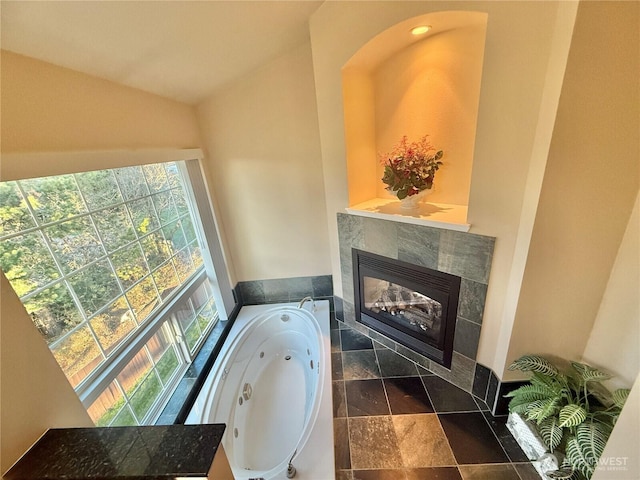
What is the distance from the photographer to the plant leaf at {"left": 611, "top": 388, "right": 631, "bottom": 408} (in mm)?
1242

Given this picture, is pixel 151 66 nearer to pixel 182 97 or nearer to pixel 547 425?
pixel 182 97

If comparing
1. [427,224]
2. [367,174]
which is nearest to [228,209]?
[367,174]

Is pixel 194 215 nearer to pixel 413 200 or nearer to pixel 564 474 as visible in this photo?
pixel 413 200

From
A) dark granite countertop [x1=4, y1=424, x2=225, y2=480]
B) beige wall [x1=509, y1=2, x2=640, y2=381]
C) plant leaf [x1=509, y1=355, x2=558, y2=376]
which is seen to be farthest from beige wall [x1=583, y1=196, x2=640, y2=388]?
dark granite countertop [x1=4, y1=424, x2=225, y2=480]

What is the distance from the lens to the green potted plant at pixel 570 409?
124 cm

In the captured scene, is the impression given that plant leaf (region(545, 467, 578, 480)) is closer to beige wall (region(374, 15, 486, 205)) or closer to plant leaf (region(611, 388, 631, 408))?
plant leaf (region(611, 388, 631, 408))

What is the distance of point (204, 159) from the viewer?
8.30 ft

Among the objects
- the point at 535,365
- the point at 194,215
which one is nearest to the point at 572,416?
the point at 535,365

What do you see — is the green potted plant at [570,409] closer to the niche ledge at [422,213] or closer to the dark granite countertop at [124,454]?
the niche ledge at [422,213]

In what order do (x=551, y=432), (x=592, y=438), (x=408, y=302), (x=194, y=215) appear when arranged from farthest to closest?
1. (x=194, y=215)
2. (x=408, y=302)
3. (x=551, y=432)
4. (x=592, y=438)

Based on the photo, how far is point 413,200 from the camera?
187 cm

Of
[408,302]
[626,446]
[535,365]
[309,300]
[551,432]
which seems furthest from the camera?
[309,300]

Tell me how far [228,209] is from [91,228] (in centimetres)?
135

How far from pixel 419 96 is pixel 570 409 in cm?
206
